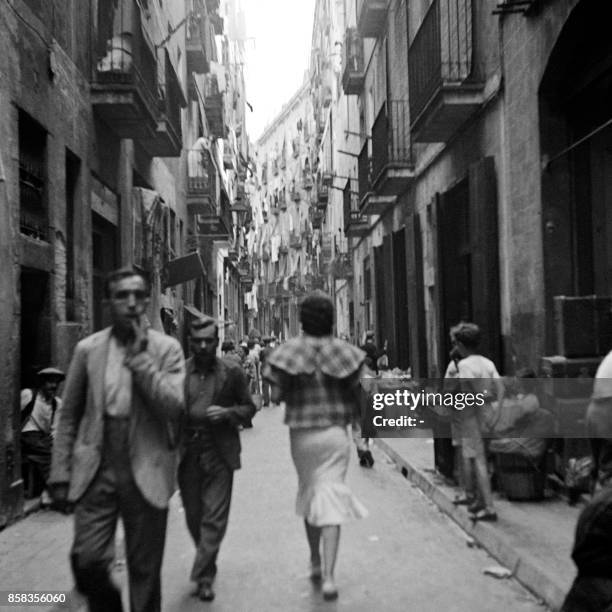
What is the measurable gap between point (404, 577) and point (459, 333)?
2.37 m

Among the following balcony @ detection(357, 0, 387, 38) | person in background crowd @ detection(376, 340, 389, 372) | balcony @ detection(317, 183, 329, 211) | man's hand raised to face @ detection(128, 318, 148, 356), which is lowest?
person in background crowd @ detection(376, 340, 389, 372)

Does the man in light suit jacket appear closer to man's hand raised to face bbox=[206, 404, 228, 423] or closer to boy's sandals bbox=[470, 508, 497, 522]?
man's hand raised to face bbox=[206, 404, 228, 423]

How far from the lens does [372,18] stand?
70.0 ft

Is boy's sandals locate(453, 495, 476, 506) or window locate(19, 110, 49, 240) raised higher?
window locate(19, 110, 49, 240)

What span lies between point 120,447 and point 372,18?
19019 millimetres

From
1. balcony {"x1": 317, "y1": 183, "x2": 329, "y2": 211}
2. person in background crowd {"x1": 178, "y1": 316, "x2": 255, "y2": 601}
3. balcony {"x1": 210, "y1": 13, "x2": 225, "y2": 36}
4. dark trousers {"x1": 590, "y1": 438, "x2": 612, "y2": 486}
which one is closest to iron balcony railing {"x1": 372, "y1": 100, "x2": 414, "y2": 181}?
person in background crowd {"x1": 178, "y1": 316, "x2": 255, "y2": 601}

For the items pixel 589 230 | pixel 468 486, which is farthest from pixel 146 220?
pixel 468 486

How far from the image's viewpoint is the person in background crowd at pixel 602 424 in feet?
12.0

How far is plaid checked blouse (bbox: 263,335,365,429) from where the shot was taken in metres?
5.59

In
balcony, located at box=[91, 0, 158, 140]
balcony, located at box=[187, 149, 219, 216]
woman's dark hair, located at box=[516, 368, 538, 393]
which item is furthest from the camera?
balcony, located at box=[187, 149, 219, 216]

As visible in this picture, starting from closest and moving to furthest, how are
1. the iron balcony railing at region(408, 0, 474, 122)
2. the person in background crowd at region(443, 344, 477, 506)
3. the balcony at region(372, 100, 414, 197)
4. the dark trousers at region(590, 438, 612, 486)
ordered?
the dark trousers at region(590, 438, 612, 486) → the person in background crowd at region(443, 344, 477, 506) → the iron balcony railing at region(408, 0, 474, 122) → the balcony at region(372, 100, 414, 197)

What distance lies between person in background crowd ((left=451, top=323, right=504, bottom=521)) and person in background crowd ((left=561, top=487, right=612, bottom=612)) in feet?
14.3

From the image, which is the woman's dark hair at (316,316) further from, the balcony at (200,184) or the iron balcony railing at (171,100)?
the balcony at (200,184)

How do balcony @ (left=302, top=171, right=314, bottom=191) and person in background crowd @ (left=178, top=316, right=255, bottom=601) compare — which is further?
balcony @ (left=302, top=171, right=314, bottom=191)
